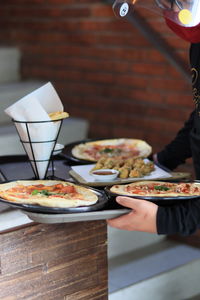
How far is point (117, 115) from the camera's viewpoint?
12.0 ft

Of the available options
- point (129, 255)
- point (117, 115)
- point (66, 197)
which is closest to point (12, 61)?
point (117, 115)

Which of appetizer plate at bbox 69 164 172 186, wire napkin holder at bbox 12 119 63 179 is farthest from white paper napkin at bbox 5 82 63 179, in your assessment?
appetizer plate at bbox 69 164 172 186

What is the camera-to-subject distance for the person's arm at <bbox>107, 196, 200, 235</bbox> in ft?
5.05

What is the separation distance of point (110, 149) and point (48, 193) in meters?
0.60

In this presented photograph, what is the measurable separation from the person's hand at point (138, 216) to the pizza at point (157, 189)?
5 cm

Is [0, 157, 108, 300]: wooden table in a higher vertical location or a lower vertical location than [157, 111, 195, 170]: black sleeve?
lower

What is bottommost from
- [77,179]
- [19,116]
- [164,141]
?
[164,141]

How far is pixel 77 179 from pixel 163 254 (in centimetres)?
116

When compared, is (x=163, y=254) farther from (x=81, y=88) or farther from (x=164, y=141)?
(x=81, y=88)

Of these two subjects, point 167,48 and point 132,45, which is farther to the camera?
point 132,45

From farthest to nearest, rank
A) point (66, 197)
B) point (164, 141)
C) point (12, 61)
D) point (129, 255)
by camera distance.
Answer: point (12, 61) → point (164, 141) → point (129, 255) → point (66, 197)

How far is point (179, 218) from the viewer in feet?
5.18

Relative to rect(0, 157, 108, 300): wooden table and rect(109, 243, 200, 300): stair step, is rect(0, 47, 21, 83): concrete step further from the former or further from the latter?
rect(0, 157, 108, 300): wooden table

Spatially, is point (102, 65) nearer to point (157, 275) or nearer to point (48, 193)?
point (157, 275)
